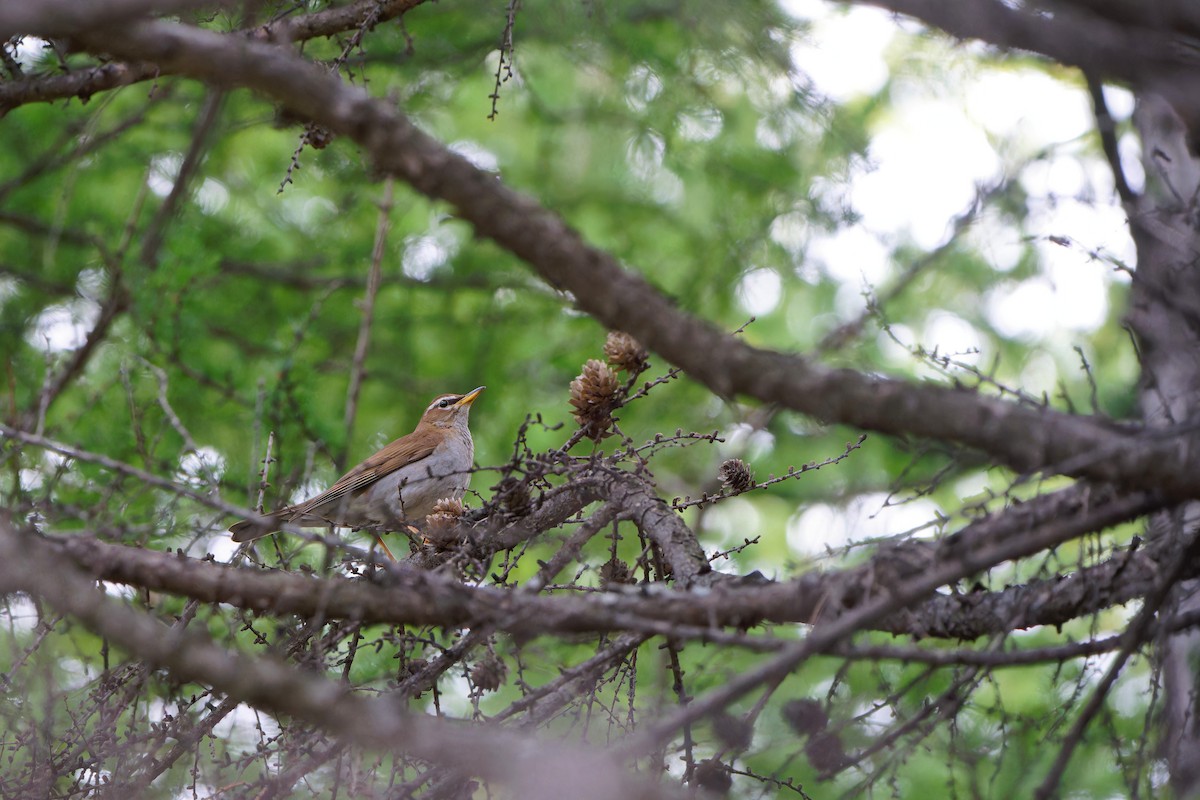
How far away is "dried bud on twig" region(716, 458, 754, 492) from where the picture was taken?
361 cm

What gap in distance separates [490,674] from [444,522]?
1.33m

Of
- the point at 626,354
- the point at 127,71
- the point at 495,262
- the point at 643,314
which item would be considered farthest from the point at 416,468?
the point at 643,314

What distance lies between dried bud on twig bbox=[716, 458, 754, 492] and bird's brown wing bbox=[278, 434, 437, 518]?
297 cm

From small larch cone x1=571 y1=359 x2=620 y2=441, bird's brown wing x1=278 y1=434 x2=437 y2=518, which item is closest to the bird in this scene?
bird's brown wing x1=278 y1=434 x2=437 y2=518

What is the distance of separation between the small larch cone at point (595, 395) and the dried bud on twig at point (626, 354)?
6.0 inches

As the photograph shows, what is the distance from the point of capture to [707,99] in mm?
8062

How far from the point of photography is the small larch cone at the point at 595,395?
3555 mm

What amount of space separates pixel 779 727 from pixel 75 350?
386cm

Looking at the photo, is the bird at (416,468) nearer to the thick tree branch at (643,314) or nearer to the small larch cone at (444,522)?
the small larch cone at (444,522)

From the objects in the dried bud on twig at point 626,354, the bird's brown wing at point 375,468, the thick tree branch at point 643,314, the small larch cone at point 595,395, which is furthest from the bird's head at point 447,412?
the thick tree branch at point 643,314

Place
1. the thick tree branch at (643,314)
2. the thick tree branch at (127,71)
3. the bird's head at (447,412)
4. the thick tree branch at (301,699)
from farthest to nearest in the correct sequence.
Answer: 1. the bird's head at (447,412)
2. the thick tree branch at (127,71)
3. the thick tree branch at (643,314)
4. the thick tree branch at (301,699)

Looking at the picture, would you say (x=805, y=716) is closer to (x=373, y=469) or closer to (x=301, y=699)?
(x=301, y=699)

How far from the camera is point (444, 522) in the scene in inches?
155

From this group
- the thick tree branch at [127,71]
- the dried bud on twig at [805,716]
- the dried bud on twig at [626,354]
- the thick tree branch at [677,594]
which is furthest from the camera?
the thick tree branch at [127,71]
